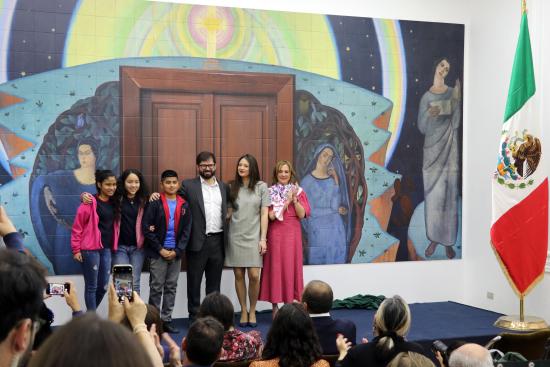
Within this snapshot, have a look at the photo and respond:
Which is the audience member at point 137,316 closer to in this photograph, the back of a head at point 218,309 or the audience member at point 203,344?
the audience member at point 203,344

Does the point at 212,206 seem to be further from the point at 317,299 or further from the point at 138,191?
the point at 317,299

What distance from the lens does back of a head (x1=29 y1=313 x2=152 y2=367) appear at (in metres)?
0.96

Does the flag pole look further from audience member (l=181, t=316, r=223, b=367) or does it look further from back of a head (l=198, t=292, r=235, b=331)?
audience member (l=181, t=316, r=223, b=367)

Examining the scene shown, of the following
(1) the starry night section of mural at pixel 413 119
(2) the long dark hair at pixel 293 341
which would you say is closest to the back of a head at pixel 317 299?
(2) the long dark hair at pixel 293 341

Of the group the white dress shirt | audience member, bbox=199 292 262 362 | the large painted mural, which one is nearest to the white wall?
the large painted mural

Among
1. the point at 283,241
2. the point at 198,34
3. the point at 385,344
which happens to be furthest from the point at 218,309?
the point at 198,34

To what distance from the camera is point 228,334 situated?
342cm

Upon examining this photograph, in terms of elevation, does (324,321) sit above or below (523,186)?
below

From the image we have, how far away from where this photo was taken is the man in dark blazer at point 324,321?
12.0ft

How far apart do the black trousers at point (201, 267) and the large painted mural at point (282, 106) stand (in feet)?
2.97

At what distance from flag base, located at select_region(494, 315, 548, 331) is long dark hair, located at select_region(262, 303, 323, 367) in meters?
3.34

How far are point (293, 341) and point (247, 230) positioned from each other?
290 centimetres

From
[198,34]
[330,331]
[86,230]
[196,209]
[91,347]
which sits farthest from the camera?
[198,34]

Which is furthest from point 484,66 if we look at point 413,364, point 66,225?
point 413,364
